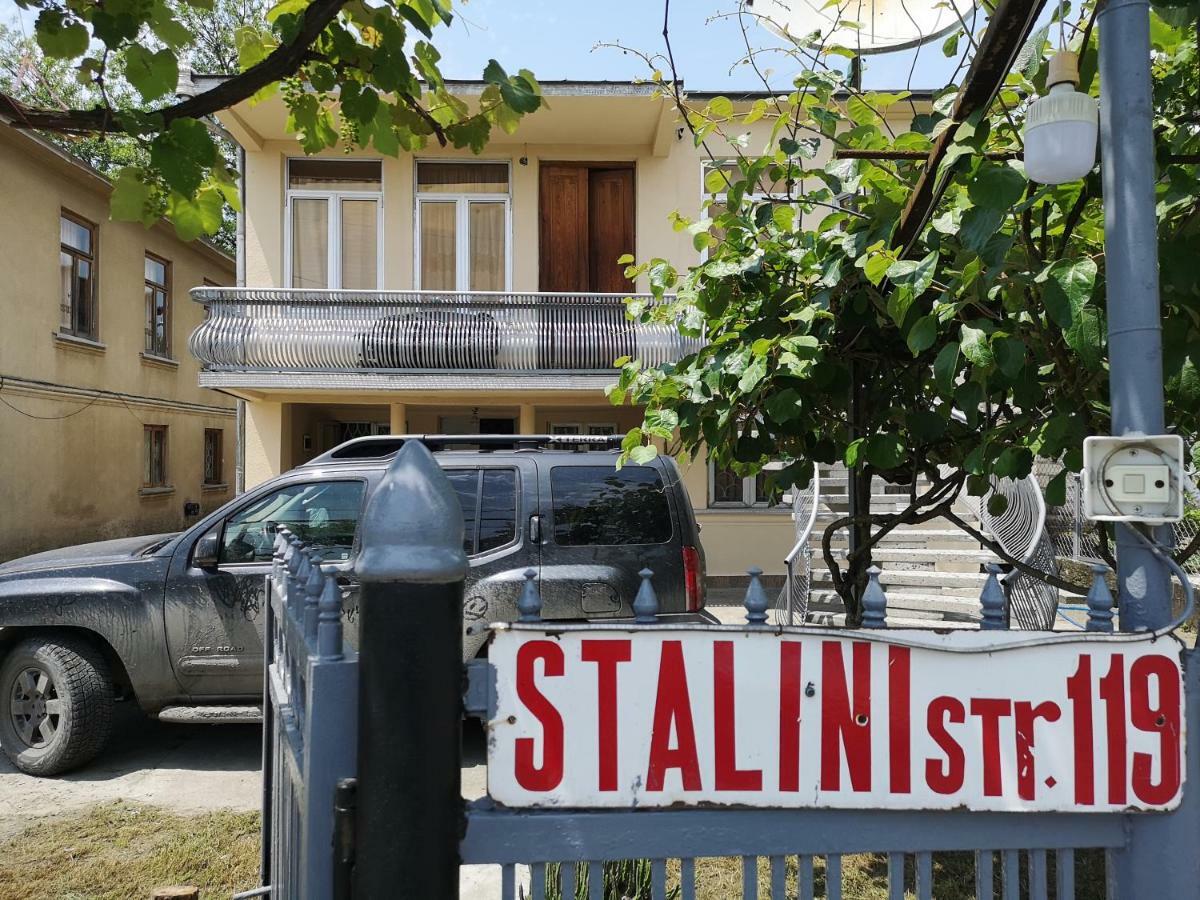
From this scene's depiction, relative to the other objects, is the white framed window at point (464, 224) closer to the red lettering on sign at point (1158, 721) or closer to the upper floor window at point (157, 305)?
the upper floor window at point (157, 305)

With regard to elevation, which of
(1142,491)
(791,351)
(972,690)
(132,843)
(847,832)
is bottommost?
(132,843)

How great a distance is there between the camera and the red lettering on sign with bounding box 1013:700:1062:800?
1.58m

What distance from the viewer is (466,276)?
11.4m

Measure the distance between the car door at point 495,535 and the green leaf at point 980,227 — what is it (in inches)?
148

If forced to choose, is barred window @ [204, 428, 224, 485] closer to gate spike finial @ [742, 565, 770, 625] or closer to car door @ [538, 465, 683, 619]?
car door @ [538, 465, 683, 619]

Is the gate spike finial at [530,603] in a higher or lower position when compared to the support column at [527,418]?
lower

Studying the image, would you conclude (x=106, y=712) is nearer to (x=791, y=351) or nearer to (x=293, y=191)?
(x=791, y=351)

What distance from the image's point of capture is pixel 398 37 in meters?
2.57

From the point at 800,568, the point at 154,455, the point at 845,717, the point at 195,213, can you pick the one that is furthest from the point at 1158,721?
the point at 154,455

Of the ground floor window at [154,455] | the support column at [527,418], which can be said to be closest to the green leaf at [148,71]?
the support column at [527,418]

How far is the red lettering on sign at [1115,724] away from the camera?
1.58 metres

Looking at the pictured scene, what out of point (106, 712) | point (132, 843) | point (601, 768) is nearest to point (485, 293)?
point (106, 712)

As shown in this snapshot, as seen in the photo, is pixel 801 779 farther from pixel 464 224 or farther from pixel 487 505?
pixel 464 224

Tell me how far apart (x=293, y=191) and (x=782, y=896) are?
38.2 feet
